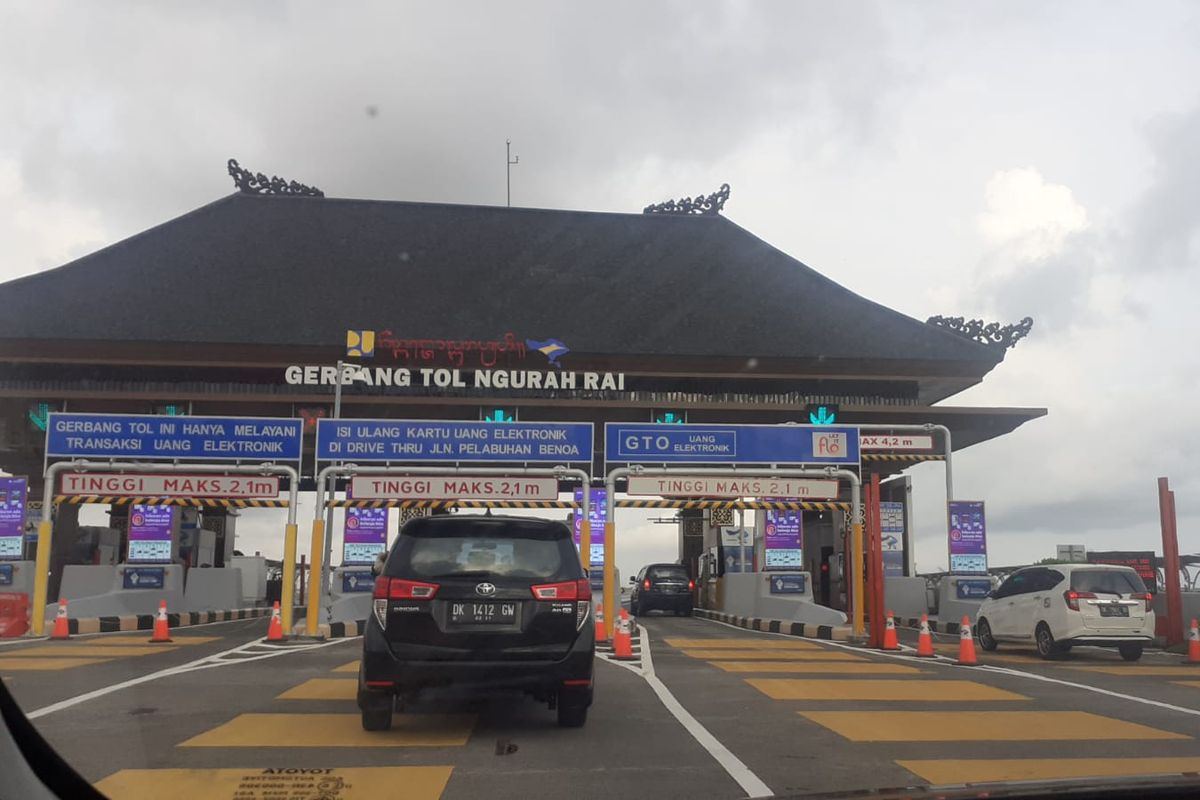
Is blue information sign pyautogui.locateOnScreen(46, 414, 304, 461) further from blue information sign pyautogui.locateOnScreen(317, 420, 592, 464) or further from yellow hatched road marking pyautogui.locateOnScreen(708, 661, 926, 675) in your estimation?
yellow hatched road marking pyautogui.locateOnScreen(708, 661, 926, 675)

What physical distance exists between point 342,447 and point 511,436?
11.2ft

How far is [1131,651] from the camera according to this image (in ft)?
53.8

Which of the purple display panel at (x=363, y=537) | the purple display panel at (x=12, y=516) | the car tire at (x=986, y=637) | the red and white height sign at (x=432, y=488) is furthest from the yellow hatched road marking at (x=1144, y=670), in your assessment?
the purple display panel at (x=363, y=537)

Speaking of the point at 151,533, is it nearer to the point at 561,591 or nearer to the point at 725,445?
the point at 725,445

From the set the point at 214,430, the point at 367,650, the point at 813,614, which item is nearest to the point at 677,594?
the point at 813,614

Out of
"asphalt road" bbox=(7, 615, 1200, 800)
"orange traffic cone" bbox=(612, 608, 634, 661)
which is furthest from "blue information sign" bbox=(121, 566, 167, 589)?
"orange traffic cone" bbox=(612, 608, 634, 661)

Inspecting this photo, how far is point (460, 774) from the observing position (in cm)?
679

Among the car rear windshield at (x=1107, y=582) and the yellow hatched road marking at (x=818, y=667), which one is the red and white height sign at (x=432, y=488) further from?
the car rear windshield at (x=1107, y=582)

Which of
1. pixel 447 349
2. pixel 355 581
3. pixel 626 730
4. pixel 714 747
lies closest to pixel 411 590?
pixel 626 730

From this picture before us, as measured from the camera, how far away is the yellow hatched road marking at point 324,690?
1045cm

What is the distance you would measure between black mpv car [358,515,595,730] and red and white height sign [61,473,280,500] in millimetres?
13869

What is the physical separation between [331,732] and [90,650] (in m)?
9.47

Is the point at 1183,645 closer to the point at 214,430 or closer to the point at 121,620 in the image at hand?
the point at 214,430

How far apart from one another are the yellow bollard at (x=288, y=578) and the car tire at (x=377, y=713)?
1119 centimetres
